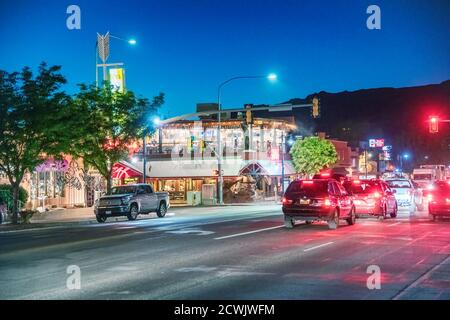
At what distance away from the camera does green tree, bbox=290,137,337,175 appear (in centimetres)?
6956

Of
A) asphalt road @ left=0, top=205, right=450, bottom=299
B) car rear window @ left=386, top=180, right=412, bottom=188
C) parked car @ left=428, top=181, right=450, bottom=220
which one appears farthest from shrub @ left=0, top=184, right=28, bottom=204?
parked car @ left=428, top=181, right=450, bottom=220

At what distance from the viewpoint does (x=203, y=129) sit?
229 ft

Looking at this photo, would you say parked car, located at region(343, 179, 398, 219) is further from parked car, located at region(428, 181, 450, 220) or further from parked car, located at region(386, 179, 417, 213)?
parked car, located at region(386, 179, 417, 213)

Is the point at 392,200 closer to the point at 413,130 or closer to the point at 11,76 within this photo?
the point at 11,76

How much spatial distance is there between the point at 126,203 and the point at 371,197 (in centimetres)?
1213

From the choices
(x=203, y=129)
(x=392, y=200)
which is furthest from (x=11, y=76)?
(x=203, y=129)

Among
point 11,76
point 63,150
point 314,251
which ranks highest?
point 11,76

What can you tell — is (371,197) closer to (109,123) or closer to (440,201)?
(440,201)

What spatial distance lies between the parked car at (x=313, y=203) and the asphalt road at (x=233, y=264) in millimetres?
604

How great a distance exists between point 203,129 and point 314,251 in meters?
54.3

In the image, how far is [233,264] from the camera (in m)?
13.8

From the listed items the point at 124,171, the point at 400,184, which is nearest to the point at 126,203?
the point at 400,184

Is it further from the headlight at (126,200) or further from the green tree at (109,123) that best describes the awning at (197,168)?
the headlight at (126,200)

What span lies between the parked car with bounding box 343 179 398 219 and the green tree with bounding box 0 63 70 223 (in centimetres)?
1402
